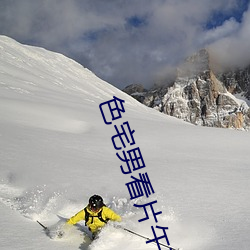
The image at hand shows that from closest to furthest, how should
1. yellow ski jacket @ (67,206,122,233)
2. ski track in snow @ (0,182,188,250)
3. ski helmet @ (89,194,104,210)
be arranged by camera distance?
ski track in snow @ (0,182,188,250), ski helmet @ (89,194,104,210), yellow ski jacket @ (67,206,122,233)

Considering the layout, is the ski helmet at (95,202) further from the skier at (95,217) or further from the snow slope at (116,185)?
the snow slope at (116,185)

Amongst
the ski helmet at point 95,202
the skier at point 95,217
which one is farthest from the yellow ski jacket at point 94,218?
the ski helmet at point 95,202

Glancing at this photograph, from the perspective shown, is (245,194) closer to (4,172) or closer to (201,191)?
(201,191)

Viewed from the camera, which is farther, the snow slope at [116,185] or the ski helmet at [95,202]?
the ski helmet at [95,202]

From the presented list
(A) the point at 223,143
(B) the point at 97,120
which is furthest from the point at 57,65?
(A) the point at 223,143

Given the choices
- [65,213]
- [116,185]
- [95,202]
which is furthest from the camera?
[116,185]

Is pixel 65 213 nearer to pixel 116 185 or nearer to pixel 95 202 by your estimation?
pixel 95 202

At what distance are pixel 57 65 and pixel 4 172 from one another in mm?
57303

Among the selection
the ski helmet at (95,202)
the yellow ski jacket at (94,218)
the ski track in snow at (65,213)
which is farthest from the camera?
the yellow ski jacket at (94,218)

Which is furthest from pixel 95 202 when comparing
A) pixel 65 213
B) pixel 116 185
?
pixel 116 185

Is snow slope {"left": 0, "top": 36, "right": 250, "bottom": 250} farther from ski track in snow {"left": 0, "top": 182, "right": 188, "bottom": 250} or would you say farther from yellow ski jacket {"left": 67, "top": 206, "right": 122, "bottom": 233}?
yellow ski jacket {"left": 67, "top": 206, "right": 122, "bottom": 233}

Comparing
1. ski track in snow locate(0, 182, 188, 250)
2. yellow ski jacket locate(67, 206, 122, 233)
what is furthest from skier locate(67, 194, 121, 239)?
ski track in snow locate(0, 182, 188, 250)

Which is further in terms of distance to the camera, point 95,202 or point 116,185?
point 116,185

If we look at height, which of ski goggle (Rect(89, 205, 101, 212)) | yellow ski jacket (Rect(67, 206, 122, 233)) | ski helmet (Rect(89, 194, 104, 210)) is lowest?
yellow ski jacket (Rect(67, 206, 122, 233))
